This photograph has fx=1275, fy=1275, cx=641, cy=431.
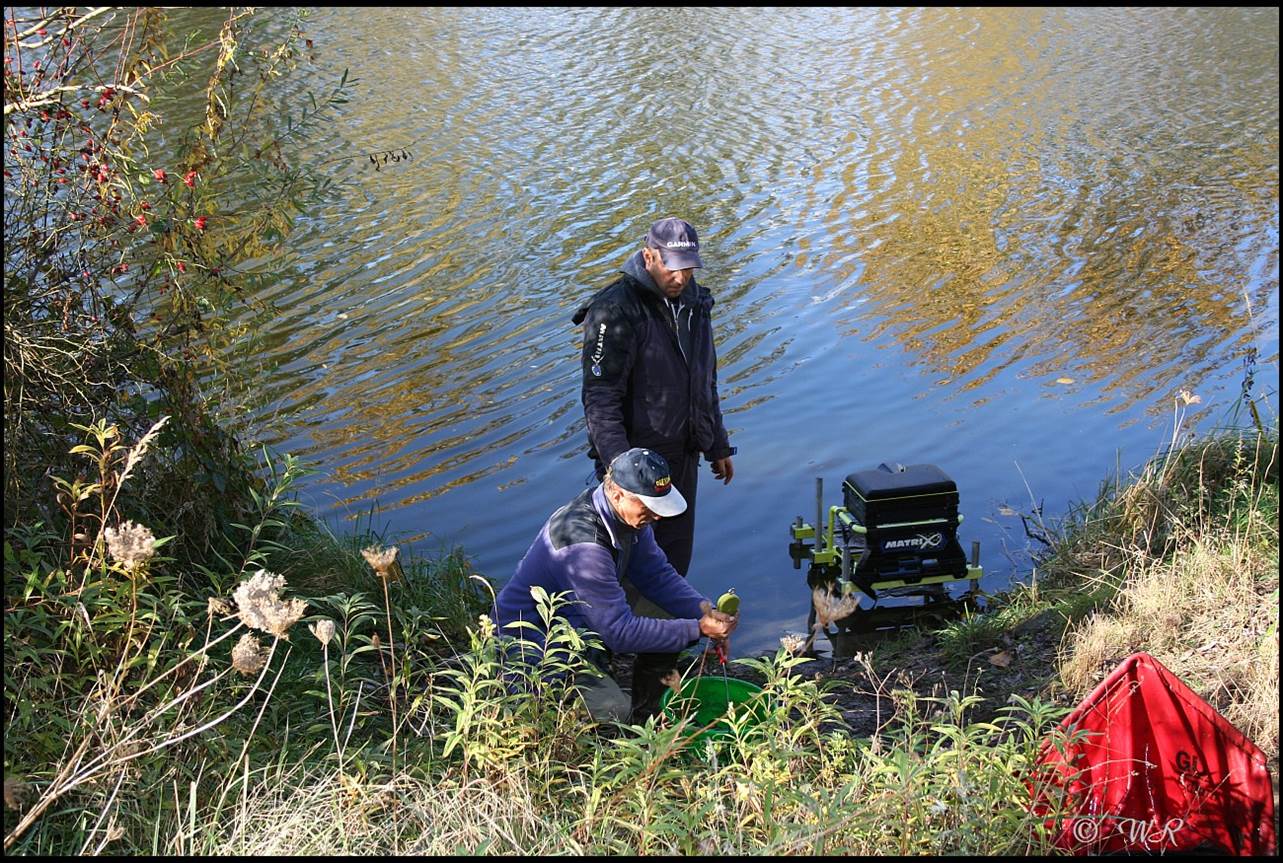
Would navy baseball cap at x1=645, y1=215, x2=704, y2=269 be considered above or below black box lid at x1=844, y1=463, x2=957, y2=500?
above

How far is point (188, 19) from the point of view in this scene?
18.3m

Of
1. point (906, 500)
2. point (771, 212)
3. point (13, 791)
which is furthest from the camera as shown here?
point (771, 212)

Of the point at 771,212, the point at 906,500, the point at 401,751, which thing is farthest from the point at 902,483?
the point at 771,212

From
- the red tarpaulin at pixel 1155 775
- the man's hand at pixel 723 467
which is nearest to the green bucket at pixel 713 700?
the red tarpaulin at pixel 1155 775

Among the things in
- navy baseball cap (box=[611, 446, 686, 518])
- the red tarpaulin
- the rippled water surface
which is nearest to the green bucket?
navy baseball cap (box=[611, 446, 686, 518])

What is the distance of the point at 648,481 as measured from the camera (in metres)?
3.96

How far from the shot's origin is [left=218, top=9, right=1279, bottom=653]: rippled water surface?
7.89 metres

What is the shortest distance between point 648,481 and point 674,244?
138 cm

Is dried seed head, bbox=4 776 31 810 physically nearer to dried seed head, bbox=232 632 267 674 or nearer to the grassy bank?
the grassy bank

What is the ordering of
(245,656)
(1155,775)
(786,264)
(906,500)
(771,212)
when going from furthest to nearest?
(771,212)
(786,264)
(906,500)
(1155,775)
(245,656)

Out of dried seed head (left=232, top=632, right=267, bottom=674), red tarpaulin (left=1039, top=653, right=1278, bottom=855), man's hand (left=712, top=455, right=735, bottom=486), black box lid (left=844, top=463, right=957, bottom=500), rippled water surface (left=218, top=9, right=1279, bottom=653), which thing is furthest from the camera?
rippled water surface (left=218, top=9, right=1279, bottom=653)

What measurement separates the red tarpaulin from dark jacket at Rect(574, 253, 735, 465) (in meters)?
2.04

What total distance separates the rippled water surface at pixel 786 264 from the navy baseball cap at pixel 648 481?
248cm

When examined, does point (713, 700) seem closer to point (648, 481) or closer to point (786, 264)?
point (648, 481)
